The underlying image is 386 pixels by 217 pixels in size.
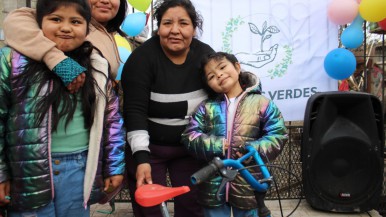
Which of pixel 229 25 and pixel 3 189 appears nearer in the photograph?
pixel 3 189

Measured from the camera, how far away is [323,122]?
3127mm

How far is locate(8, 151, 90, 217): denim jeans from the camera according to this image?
1.57 metres

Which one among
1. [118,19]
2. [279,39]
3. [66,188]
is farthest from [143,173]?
[279,39]

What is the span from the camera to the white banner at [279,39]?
354 centimetres

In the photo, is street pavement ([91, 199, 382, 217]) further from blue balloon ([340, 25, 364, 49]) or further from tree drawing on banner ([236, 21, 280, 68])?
blue balloon ([340, 25, 364, 49])

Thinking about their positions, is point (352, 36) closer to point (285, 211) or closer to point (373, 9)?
point (373, 9)

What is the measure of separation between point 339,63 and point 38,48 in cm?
271

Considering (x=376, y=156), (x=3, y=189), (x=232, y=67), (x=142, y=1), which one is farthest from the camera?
(x=142, y=1)

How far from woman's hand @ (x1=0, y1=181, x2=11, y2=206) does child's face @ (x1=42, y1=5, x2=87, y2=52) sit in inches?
24.9

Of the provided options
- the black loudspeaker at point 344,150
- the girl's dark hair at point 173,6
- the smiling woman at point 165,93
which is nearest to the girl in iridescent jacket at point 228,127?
the smiling woman at point 165,93

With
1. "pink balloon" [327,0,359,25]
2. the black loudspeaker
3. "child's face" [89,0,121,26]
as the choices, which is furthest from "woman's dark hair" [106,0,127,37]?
"pink balloon" [327,0,359,25]

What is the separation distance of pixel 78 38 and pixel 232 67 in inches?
33.7

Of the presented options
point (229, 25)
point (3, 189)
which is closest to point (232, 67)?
point (3, 189)

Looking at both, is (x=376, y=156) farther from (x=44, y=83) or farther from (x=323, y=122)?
(x=44, y=83)
